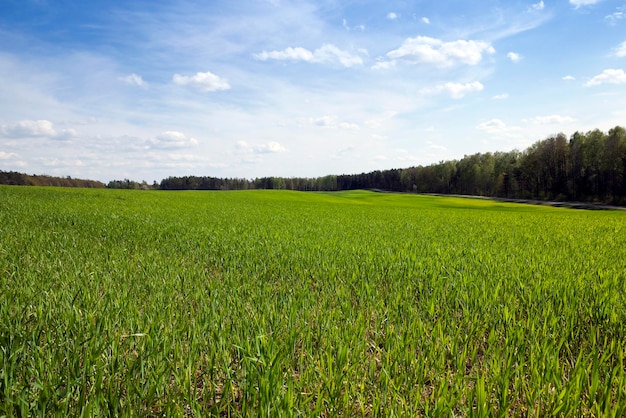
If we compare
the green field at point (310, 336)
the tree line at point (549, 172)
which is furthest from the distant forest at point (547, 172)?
the green field at point (310, 336)

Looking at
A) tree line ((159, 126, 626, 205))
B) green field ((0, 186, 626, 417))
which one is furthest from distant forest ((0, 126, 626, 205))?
green field ((0, 186, 626, 417))

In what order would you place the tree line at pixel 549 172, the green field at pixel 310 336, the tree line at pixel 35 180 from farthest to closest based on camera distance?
1. the tree line at pixel 35 180
2. the tree line at pixel 549 172
3. the green field at pixel 310 336

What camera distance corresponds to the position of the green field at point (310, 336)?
2.62m

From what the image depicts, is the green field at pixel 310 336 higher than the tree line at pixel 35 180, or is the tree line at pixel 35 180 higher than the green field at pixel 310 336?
the tree line at pixel 35 180

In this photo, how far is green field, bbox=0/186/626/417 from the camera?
8.61 ft

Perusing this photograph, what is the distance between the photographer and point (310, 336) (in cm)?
359

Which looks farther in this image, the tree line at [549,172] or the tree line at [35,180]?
the tree line at [35,180]

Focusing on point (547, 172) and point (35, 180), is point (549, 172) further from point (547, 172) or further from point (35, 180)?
point (35, 180)

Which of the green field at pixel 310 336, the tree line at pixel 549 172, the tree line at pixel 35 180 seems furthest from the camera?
the tree line at pixel 35 180

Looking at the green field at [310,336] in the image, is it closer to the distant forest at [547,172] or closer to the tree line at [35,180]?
the distant forest at [547,172]

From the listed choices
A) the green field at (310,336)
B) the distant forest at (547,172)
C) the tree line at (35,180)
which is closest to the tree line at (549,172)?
the distant forest at (547,172)

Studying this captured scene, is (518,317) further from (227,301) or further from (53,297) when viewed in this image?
(53,297)

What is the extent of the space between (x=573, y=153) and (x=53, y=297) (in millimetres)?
95533

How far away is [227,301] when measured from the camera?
4.68 metres
